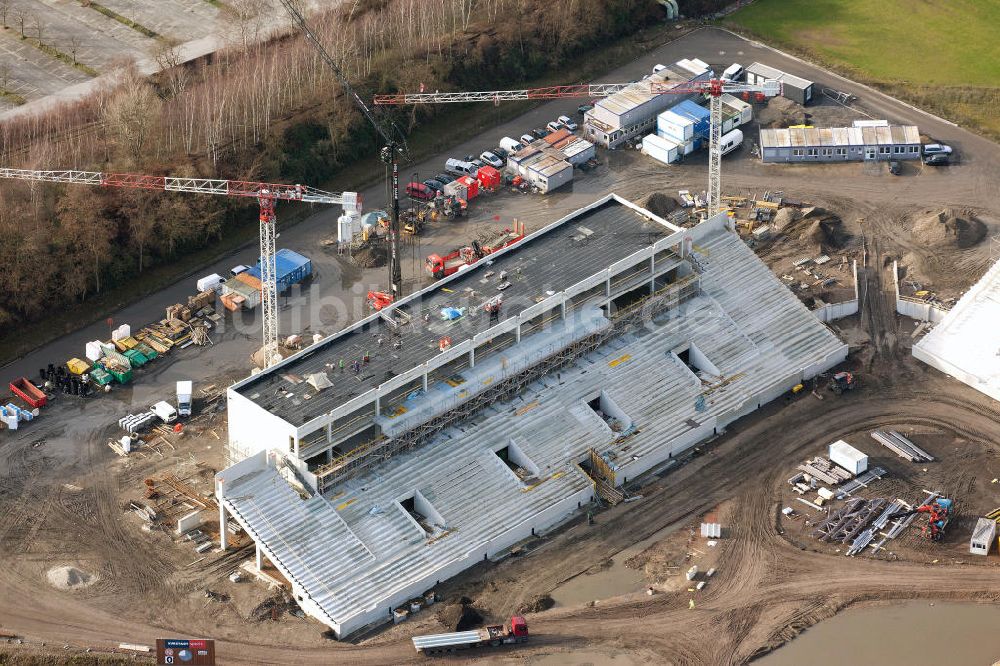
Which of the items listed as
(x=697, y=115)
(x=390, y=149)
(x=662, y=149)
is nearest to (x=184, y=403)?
(x=390, y=149)

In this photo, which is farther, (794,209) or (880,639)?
(794,209)

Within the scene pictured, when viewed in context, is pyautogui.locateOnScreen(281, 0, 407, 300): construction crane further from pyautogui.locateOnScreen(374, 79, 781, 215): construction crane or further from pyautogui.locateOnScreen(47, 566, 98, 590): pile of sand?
pyautogui.locateOnScreen(47, 566, 98, 590): pile of sand

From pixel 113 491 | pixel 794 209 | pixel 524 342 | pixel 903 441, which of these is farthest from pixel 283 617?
pixel 794 209

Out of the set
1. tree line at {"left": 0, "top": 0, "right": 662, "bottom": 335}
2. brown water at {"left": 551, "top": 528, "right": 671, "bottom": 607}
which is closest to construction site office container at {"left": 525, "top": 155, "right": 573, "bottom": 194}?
tree line at {"left": 0, "top": 0, "right": 662, "bottom": 335}

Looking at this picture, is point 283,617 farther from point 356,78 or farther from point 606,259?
point 356,78

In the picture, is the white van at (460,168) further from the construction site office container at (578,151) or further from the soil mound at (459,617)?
the soil mound at (459,617)

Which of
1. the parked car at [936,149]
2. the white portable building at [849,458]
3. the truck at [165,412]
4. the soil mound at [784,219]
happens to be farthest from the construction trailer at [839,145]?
the truck at [165,412]
